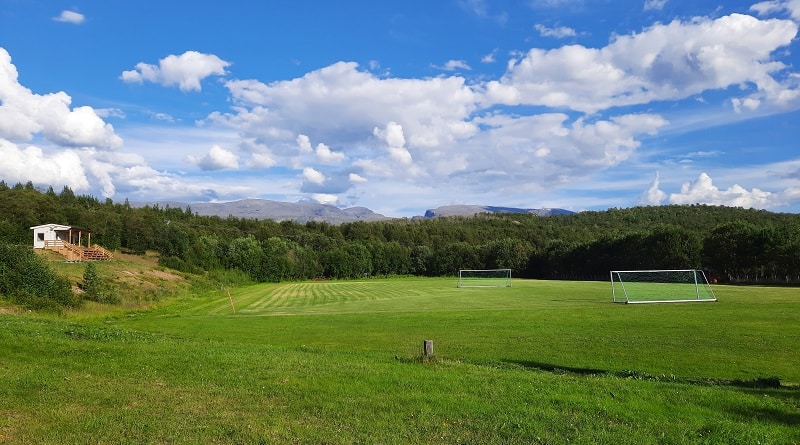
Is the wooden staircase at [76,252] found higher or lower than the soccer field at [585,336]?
higher

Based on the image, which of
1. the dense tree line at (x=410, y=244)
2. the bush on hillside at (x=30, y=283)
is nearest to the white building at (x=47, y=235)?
the dense tree line at (x=410, y=244)

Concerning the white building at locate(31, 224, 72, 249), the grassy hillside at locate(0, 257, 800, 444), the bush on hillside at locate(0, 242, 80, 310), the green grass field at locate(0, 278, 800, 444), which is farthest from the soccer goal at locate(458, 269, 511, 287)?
the green grass field at locate(0, 278, 800, 444)

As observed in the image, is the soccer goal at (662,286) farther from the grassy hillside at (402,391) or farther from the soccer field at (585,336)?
the grassy hillside at (402,391)

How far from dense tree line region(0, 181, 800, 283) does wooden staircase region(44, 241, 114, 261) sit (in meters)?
3.71

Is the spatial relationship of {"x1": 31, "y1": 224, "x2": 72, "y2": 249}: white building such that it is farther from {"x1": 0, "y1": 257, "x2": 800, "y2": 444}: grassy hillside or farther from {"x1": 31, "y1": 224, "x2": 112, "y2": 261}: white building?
{"x1": 0, "y1": 257, "x2": 800, "y2": 444}: grassy hillside

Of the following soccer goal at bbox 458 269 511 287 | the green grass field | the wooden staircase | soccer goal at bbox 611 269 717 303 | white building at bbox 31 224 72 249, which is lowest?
soccer goal at bbox 458 269 511 287

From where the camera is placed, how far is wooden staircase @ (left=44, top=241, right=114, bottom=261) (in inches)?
2753

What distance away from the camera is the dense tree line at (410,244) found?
9781 cm

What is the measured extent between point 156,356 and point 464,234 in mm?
180482

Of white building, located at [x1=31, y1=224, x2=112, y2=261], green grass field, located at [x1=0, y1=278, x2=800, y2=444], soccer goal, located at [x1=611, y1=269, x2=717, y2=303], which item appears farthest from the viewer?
white building, located at [x1=31, y1=224, x2=112, y2=261]

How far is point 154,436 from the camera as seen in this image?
26.9 ft

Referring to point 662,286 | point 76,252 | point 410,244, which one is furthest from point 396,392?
point 410,244

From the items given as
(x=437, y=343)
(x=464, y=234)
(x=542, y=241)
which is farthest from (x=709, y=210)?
(x=437, y=343)

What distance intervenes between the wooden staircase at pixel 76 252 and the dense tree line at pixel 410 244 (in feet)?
12.2
